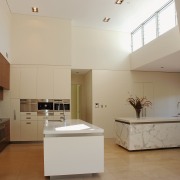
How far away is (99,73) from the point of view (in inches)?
314

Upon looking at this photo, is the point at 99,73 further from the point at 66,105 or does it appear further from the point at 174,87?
the point at 174,87

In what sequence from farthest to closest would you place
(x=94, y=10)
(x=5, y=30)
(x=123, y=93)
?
1. (x=123, y=93)
2. (x=94, y=10)
3. (x=5, y=30)

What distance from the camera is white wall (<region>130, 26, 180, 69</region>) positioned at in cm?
530

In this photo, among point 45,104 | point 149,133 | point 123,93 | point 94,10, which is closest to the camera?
point 149,133

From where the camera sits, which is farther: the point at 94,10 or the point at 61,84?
the point at 61,84

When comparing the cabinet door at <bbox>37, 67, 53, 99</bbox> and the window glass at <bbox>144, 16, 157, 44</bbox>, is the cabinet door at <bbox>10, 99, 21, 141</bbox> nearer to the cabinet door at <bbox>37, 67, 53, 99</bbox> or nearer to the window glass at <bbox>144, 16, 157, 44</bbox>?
the cabinet door at <bbox>37, 67, 53, 99</bbox>

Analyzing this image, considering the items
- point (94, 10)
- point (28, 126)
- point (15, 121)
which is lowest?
point (28, 126)

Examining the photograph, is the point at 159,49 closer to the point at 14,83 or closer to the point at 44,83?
the point at 44,83

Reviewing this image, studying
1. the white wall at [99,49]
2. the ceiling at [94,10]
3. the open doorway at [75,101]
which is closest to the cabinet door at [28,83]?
the white wall at [99,49]

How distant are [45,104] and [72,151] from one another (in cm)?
362

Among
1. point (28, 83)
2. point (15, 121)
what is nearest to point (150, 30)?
point (28, 83)

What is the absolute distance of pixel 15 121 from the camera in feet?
22.3

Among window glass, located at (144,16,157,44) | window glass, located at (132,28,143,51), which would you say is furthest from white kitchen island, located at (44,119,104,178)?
window glass, located at (132,28,143,51)

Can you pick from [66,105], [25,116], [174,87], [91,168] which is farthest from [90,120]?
Result: [91,168]
